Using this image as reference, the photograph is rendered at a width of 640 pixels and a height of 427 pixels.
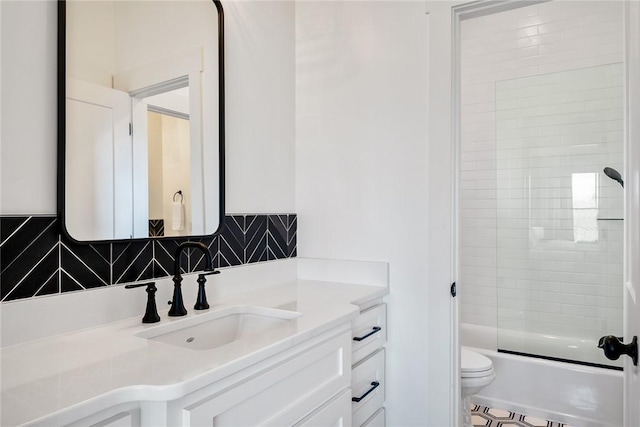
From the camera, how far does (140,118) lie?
1.33 metres

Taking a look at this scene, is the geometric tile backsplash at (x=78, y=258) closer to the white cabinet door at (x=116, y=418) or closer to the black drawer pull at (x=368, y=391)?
the white cabinet door at (x=116, y=418)

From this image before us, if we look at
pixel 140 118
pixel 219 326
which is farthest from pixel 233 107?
pixel 219 326

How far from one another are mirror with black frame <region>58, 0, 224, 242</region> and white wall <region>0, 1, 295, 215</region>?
0.04 metres

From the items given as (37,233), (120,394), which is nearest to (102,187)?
(37,233)

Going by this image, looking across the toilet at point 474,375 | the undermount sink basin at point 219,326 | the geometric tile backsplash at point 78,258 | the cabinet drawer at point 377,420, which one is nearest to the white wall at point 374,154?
the cabinet drawer at point 377,420

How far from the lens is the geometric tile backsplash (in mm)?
1013

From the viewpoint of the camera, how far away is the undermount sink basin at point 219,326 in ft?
3.98

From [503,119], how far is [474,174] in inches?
18.0

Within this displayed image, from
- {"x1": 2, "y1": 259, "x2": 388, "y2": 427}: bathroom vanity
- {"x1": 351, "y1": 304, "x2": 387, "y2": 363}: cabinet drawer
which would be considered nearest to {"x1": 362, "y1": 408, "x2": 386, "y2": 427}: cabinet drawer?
{"x1": 2, "y1": 259, "x2": 388, "y2": 427}: bathroom vanity

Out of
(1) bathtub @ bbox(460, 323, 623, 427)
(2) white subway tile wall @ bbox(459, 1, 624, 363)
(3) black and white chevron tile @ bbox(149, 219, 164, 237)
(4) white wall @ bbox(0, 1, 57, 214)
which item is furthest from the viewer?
(2) white subway tile wall @ bbox(459, 1, 624, 363)

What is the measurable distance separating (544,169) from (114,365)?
9.80 feet

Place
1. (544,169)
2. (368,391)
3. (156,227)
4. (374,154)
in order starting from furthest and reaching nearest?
(544,169) → (374,154) → (368,391) → (156,227)

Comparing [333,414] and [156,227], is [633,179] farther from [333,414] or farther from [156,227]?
[156,227]

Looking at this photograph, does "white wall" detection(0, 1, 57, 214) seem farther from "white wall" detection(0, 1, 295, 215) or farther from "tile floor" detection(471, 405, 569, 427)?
"tile floor" detection(471, 405, 569, 427)
